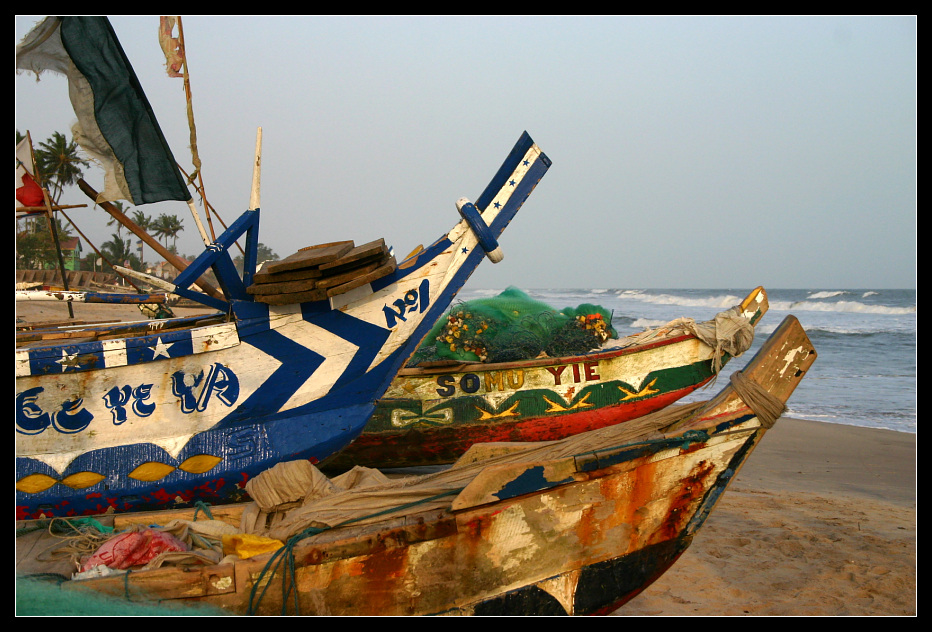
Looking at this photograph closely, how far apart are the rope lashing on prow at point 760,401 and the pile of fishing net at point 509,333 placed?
3.83 metres

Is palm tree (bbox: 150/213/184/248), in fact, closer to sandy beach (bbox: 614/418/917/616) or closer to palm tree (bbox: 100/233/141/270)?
palm tree (bbox: 100/233/141/270)

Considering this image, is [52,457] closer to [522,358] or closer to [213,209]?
[213,209]

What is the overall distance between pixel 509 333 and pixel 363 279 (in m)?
3.24

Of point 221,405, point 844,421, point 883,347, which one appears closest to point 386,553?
point 221,405

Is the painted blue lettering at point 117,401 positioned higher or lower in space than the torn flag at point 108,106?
lower

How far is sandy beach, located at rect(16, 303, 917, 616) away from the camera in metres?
4.02

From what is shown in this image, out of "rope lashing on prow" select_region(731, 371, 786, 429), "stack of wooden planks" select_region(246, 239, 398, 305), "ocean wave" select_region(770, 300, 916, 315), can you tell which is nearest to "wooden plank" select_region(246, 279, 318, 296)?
"stack of wooden planks" select_region(246, 239, 398, 305)

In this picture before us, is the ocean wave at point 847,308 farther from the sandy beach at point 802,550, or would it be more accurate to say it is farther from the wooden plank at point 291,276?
the wooden plank at point 291,276

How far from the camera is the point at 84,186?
209 inches

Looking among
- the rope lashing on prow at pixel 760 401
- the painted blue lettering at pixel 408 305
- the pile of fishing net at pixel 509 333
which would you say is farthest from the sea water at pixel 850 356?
the rope lashing on prow at pixel 760 401

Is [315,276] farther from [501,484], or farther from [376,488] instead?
[501,484]

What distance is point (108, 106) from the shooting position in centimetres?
466

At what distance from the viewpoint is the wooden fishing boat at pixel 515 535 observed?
2980mm

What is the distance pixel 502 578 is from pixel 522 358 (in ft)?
13.4
